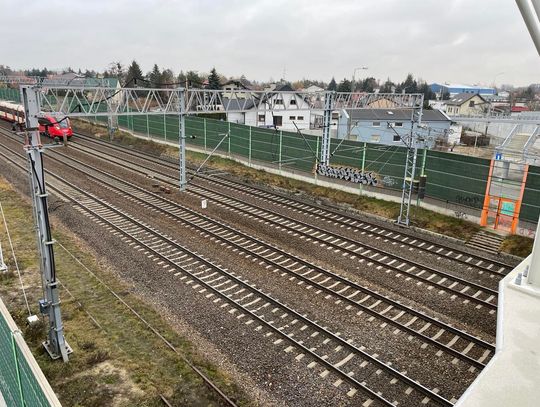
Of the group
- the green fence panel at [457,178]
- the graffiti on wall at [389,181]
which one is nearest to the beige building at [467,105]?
the graffiti on wall at [389,181]

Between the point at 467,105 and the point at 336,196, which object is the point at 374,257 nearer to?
the point at 336,196

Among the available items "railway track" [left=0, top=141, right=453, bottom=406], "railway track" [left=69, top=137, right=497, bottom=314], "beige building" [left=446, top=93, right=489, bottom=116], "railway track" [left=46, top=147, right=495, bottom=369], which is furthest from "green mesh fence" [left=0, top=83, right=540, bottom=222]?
"beige building" [left=446, top=93, right=489, bottom=116]

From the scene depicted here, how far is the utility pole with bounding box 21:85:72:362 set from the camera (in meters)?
8.46

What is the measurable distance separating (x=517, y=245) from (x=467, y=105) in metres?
82.6

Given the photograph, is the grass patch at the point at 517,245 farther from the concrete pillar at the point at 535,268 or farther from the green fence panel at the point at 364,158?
the concrete pillar at the point at 535,268

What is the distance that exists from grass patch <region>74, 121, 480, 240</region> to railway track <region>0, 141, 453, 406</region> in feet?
33.8

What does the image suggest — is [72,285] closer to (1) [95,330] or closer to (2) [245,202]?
(1) [95,330]

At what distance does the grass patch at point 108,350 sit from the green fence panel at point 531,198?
595 inches

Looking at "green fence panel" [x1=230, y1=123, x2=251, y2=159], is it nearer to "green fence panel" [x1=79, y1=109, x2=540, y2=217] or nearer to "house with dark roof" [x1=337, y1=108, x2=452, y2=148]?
"green fence panel" [x1=79, y1=109, x2=540, y2=217]

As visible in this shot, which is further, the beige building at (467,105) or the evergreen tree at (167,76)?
the evergreen tree at (167,76)

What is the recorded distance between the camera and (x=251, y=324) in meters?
11.0

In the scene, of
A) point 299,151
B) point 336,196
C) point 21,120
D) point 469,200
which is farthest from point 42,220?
point 21,120

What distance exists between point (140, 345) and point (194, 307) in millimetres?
2086

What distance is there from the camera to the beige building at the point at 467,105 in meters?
86.6
